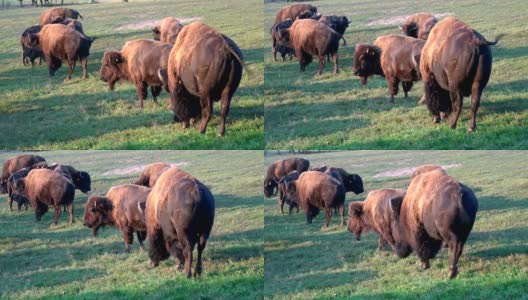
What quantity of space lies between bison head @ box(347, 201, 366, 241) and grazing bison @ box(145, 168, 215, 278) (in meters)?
4.20

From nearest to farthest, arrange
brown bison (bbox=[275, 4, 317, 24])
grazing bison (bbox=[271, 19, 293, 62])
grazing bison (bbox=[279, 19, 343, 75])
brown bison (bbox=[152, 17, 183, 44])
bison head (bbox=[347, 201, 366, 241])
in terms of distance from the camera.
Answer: bison head (bbox=[347, 201, 366, 241]) < grazing bison (bbox=[279, 19, 343, 75]) < brown bison (bbox=[152, 17, 183, 44]) < grazing bison (bbox=[271, 19, 293, 62]) < brown bison (bbox=[275, 4, 317, 24])

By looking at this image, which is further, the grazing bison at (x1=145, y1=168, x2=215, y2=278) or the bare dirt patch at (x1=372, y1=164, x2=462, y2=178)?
the bare dirt patch at (x1=372, y1=164, x2=462, y2=178)

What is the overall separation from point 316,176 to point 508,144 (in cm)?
586

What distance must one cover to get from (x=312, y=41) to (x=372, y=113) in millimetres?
5652

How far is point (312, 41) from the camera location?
2019 centimetres

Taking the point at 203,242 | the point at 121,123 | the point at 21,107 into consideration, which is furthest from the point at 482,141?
the point at 21,107

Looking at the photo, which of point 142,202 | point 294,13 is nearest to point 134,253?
point 142,202

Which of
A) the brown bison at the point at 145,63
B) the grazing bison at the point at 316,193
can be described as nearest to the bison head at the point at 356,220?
the grazing bison at the point at 316,193

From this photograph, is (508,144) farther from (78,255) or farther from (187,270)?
(78,255)

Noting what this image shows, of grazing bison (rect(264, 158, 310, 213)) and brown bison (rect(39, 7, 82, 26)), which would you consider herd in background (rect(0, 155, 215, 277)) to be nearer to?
grazing bison (rect(264, 158, 310, 213))

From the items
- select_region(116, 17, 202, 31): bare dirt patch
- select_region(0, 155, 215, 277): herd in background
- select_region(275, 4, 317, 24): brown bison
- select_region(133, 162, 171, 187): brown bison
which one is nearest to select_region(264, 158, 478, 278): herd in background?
select_region(0, 155, 215, 277): herd in background

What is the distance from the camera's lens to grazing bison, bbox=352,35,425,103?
15.8 meters

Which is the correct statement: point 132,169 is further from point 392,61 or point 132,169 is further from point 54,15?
point 54,15

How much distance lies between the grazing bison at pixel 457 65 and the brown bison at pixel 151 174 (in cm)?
441
